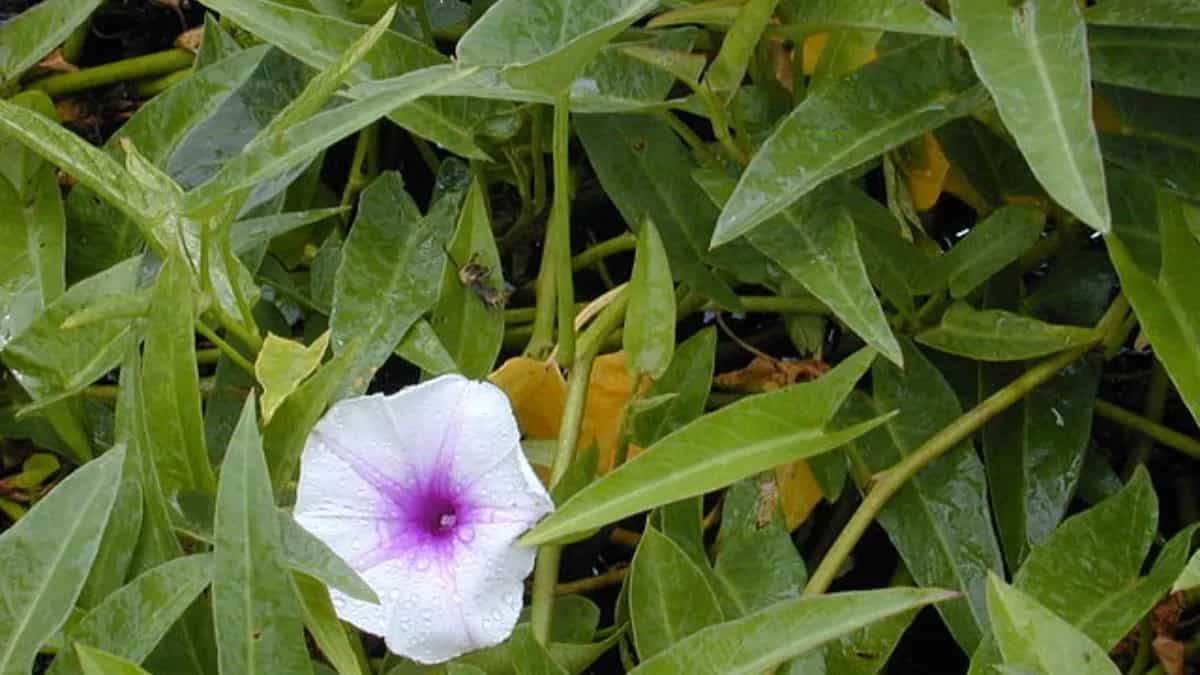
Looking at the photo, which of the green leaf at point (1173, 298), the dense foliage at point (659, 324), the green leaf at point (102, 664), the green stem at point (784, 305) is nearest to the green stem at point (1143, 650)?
the dense foliage at point (659, 324)

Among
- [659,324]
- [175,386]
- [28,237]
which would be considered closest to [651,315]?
[659,324]

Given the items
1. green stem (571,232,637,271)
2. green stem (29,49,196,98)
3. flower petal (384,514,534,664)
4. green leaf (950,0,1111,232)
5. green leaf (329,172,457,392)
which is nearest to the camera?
green leaf (950,0,1111,232)

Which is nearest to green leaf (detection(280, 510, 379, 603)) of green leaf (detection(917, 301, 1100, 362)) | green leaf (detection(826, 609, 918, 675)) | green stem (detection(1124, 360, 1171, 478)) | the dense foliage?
the dense foliage

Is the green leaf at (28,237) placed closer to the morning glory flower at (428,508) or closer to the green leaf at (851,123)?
the morning glory flower at (428,508)

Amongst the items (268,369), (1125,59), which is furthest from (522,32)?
(1125,59)

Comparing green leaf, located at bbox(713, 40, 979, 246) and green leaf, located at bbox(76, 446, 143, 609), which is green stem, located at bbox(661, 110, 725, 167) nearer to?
green leaf, located at bbox(713, 40, 979, 246)
